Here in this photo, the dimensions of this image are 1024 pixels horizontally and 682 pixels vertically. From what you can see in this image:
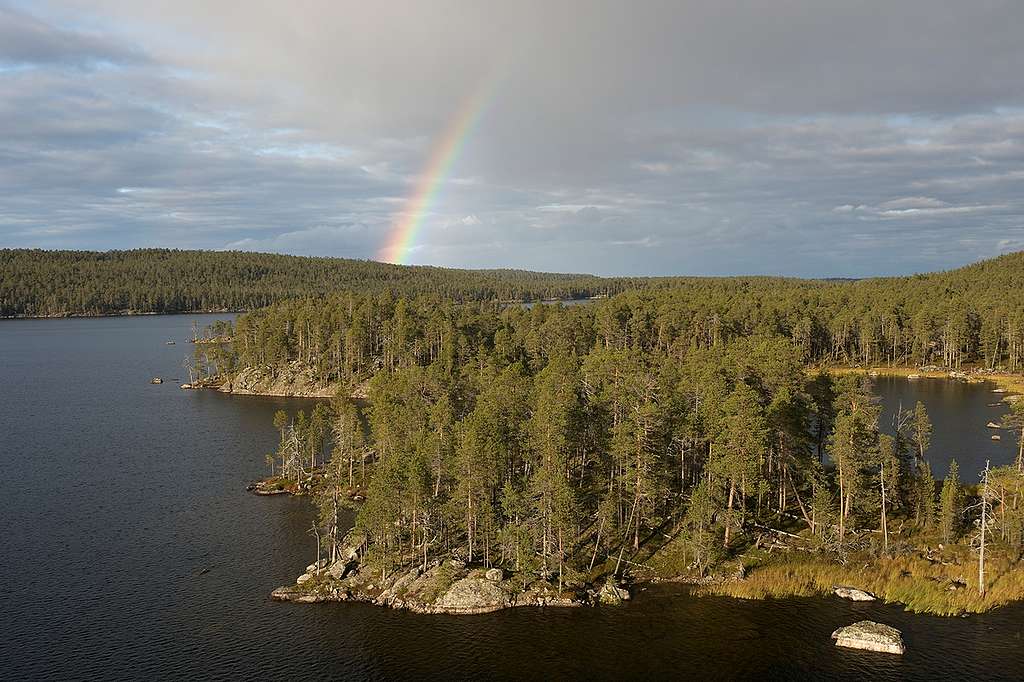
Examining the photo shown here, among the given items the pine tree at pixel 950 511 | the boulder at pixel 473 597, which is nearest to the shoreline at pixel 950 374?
the pine tree at pixel 950 511

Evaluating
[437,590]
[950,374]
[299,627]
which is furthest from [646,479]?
[950,374]

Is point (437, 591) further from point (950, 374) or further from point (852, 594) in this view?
point (950, 374)

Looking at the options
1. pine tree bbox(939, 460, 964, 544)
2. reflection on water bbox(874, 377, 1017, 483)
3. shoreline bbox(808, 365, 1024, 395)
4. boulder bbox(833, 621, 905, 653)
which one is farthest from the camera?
shoreline bbox(808, 365, 1024, 395)

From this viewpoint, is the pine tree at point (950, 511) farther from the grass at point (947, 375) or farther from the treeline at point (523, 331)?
the treeline at point (523, 331)

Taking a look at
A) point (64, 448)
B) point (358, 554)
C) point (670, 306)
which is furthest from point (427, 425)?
point (670, 306)

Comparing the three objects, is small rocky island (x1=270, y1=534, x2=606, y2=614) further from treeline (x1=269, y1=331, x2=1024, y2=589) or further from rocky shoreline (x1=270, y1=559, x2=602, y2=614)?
treeline (x1=269, y1=331, x2=1024, y2=589)

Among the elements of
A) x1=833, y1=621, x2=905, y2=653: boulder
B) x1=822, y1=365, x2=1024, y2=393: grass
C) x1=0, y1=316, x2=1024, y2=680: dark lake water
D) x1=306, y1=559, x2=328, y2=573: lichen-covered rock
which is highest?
x1=822, y1=365, x2=1024, y2=393: grass

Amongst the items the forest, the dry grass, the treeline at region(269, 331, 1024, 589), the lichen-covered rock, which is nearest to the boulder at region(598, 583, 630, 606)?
the forest
